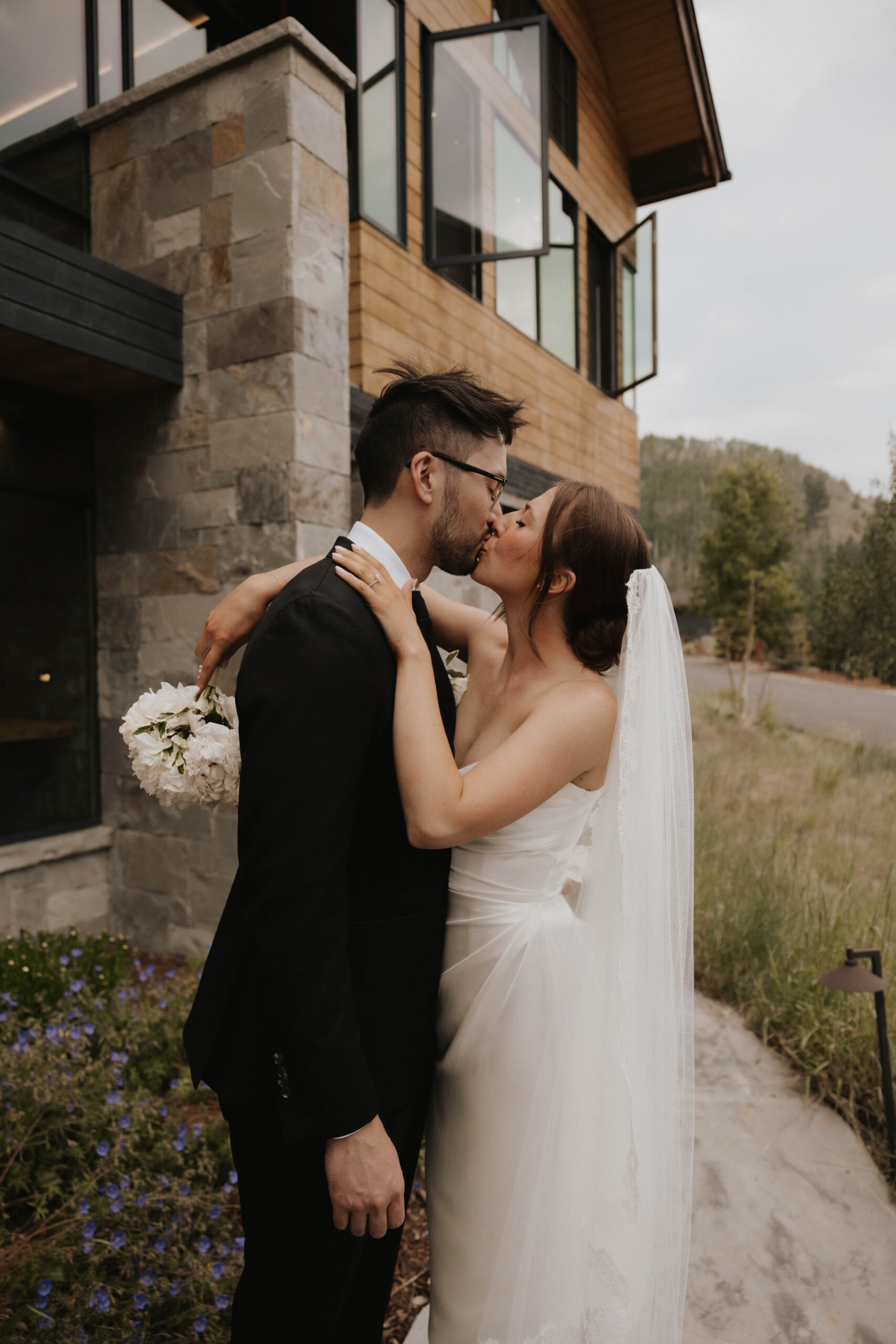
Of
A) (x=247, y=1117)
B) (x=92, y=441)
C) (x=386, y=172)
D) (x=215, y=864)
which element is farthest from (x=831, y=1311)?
(x=386, y=172)

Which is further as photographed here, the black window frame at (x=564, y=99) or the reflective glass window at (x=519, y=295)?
the black window frame at (x=564, y=99)

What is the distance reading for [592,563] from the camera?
1.92 m

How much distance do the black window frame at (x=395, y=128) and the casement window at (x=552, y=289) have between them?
179 cm

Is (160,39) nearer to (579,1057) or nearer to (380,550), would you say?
(380,550)

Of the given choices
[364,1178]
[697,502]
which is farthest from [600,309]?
[697,502]

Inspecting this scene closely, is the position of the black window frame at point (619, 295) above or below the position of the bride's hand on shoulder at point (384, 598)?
above

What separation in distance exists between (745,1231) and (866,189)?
303 ft

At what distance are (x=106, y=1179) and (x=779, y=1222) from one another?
7.96 ft

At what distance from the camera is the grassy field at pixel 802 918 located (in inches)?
144

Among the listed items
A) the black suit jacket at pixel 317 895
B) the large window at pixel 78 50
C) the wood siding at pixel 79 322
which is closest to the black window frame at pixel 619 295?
the large window at pixel 78 50

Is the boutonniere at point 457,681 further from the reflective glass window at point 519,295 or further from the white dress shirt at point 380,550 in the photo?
the reflective glass window at point 519,295

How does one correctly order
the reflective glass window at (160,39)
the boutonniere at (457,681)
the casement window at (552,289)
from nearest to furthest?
1. the boutonniere at (457,681)
2. the reflective glass window at (160,39)
3. the casement window at (552,289)

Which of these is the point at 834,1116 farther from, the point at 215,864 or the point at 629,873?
the point at 215,864

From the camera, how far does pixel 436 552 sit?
6.06ft
